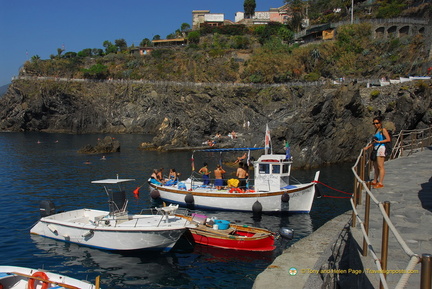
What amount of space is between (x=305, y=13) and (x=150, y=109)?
7449 centimetres

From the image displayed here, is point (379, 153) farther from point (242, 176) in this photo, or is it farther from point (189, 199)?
point (189, 199)

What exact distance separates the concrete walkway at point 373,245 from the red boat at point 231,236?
3.01 metres

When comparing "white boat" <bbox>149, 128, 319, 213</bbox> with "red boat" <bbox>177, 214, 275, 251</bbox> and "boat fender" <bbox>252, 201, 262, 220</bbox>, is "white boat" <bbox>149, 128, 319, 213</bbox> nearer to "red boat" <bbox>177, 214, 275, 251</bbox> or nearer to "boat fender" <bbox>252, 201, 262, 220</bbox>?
"boat fender" <bbox>252, 201, 262, 220</bbox>

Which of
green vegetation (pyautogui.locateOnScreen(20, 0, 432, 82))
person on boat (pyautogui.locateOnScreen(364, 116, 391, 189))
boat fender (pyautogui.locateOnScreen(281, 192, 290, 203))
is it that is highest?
green vegetation (pyautogui.locateOnScreen(20, 0, 432, 82))

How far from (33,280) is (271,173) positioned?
643 inches

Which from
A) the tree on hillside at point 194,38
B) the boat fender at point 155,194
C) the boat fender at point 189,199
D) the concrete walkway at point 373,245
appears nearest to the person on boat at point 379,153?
the concrete walkway at point 373,245

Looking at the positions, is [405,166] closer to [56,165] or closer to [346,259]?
[346,259]

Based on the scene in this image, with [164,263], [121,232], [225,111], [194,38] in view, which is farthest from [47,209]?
[194,38]

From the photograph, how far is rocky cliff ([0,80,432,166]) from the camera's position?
47062 millimetres

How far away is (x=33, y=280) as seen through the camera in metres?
12.6

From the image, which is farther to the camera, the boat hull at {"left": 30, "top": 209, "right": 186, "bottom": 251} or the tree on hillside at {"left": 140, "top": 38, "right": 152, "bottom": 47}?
the tree on hillside at {"left": 140, "top": 38, "right": 152, "bottom": 47}

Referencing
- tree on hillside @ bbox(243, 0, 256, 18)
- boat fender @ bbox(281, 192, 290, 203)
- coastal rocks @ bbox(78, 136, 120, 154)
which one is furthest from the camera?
tree on hillside @ bbox(243, 0, 256, 18)

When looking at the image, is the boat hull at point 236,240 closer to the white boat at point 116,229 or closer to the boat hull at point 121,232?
the white boat at point 116,229

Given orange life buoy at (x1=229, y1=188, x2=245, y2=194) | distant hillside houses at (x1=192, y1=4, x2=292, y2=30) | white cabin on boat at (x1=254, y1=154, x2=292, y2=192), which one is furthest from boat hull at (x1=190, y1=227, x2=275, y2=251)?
distant hillside houses at (x1=192, y1=4, x2=292, y2=30)
